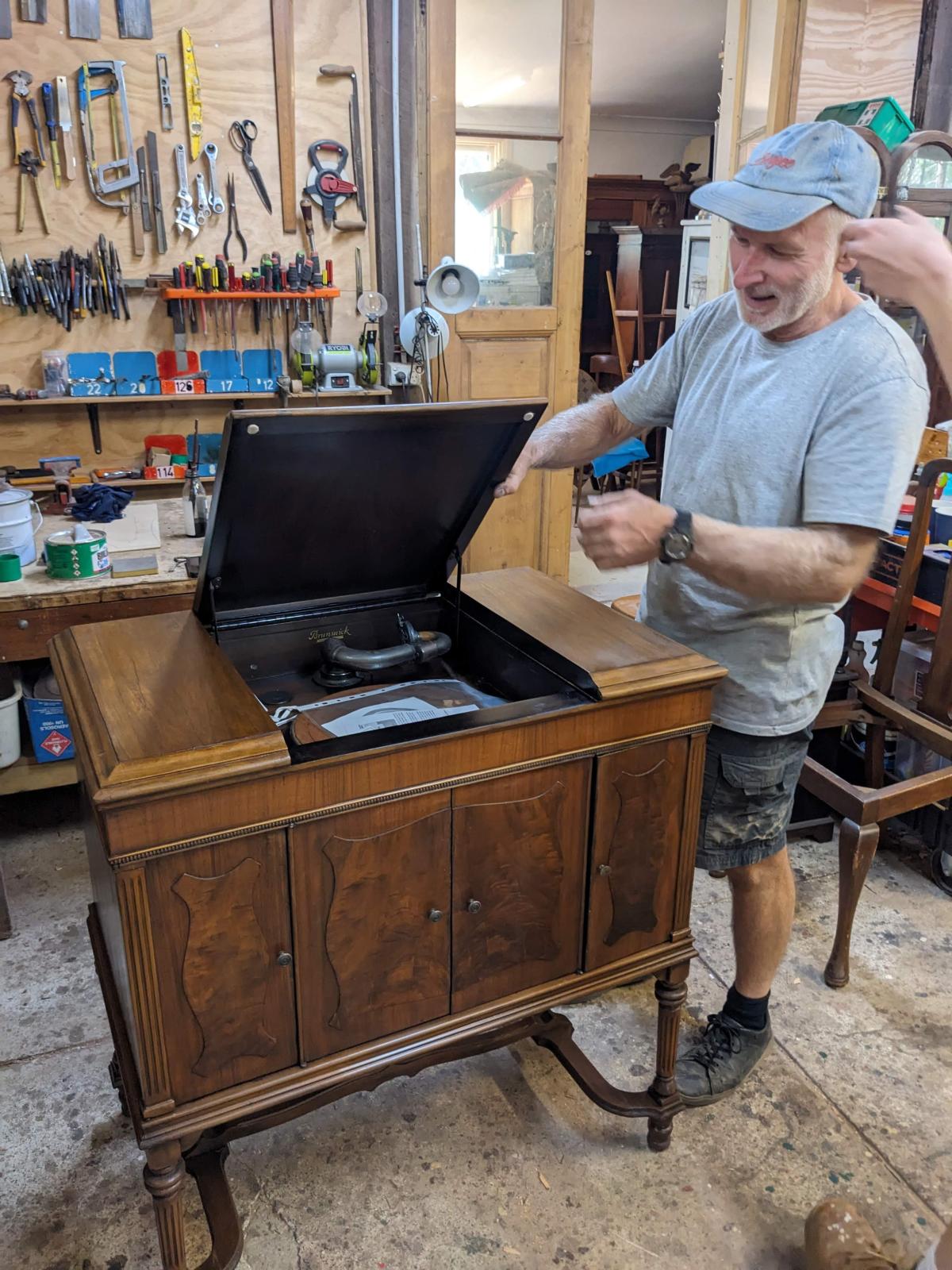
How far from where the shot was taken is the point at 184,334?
3346 millimetres

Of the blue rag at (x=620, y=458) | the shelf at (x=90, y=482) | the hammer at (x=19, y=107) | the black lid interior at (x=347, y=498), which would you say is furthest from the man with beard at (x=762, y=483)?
the hammer at (x=19, y=107)

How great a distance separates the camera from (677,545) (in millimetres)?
1277

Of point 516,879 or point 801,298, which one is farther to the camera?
point 801,298

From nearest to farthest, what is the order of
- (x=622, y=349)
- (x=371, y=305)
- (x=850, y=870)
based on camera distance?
(x=850, y=870) < (x=371, y=305) < (x=622, y=349)

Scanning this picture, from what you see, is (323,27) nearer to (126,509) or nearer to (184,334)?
(184,334)

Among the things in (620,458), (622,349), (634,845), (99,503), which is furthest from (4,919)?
(622,349)

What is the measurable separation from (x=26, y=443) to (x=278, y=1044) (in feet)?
9.15

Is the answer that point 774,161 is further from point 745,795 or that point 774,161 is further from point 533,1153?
point 533,1153

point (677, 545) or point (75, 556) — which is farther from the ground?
point (677, 545)

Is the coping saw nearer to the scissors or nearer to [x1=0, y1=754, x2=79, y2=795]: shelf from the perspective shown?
the scissors

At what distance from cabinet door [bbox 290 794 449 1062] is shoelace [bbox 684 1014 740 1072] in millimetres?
752

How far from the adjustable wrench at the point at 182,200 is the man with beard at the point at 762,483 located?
83.2 inches

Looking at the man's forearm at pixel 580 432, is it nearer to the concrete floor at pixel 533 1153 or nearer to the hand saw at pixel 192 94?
the concrete floor at pixel 533 1153

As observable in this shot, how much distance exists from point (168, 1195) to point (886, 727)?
6.20 feet
